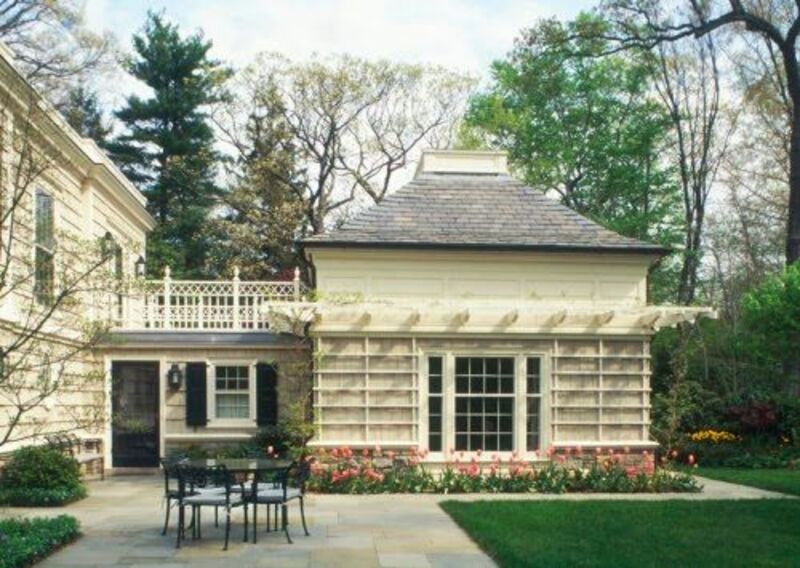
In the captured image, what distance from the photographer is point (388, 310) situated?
15.2m

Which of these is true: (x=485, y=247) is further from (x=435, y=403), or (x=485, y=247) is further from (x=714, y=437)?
(x=714, y=437)

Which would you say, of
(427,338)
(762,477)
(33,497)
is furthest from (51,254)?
(762,477)

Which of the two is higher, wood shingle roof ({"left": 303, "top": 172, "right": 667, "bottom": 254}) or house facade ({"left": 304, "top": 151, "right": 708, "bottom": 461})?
wood shingle roof ({"left": 303, "top": 172, "right": 667, "bottom": 254})

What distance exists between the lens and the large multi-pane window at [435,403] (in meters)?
15.5

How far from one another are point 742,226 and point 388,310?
2240 centimetres

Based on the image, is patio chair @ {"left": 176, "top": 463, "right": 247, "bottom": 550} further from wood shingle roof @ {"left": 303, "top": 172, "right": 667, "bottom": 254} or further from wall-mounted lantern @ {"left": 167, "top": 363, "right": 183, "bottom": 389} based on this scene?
wall-mounted lantern @ {"left": 167, "top": 363, "right": 183, "bottom": 389}

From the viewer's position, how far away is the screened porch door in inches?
727

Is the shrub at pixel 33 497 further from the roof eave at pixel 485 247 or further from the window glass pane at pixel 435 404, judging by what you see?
the window glass pane at pixel 435 404

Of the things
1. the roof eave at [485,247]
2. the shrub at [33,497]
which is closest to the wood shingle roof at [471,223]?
the roof eave at [485,247]

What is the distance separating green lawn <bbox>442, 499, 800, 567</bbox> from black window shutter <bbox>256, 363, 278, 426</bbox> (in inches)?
259

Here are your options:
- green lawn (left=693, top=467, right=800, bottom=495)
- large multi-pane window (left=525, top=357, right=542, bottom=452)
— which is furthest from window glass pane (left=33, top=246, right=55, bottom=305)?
green lawn (left=693, top=467, right=800, bottom=495)

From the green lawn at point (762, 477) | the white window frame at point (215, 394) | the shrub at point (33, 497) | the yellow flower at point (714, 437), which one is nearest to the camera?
the shrub at point (33, 497)

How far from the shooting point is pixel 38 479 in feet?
42.8

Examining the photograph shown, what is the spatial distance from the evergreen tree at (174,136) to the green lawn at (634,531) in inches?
905
